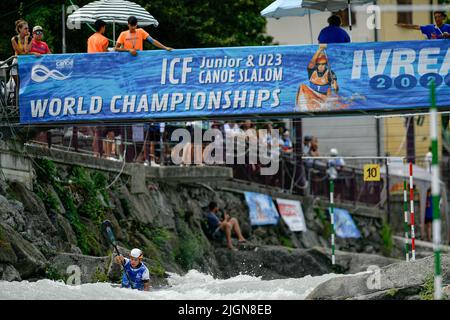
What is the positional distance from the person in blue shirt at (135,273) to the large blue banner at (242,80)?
2.55 metres

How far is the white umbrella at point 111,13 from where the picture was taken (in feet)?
94.1

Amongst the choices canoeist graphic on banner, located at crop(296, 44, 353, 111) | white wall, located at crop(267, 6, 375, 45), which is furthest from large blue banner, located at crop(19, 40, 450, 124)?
white wall, located at crop(267, 6, 375, 45)

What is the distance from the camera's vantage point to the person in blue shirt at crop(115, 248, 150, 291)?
25.9 m

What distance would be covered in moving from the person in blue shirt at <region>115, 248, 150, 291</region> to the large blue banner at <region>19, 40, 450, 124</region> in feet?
8.35

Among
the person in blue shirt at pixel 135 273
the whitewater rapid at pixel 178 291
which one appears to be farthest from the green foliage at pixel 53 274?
the person in blue shirt at pixel 135 273

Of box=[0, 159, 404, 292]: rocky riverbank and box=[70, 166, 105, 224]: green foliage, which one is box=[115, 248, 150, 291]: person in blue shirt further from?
box=[70, 166, 105, 224]: green foliage

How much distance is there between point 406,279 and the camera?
22141 mm

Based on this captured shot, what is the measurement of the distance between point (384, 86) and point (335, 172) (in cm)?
1490

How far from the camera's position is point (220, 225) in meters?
34.8

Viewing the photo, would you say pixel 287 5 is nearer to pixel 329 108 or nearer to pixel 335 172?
pixel 329 108

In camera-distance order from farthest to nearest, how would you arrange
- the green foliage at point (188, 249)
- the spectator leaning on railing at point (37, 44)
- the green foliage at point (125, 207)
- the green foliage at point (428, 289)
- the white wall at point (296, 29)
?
the white wall at point (296, 29) → the green foliage at point (188, 249) → the green foliage at point (125, 207) → the spectator leaning on railing at point (37, 44) → the green foliage at point (428, 289)

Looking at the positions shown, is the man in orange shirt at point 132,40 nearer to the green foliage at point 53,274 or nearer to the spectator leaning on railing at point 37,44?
the spectator leaning on railing at point 37,44

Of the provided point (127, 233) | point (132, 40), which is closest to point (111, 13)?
point (132, 40)

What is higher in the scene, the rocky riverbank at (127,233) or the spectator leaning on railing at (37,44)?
the spectator leaning on railing at (37,44)
